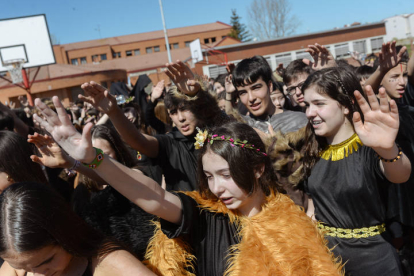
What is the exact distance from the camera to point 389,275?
1959mm

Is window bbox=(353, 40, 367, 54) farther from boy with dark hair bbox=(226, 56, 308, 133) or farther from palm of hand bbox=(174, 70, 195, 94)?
palm of hand bbox=(174, 70, 195, 94)

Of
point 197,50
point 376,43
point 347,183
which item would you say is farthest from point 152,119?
point 376,43

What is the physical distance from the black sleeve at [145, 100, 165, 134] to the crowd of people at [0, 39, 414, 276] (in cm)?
177

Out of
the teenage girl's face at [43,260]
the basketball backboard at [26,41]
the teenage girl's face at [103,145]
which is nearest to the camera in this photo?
the teenage girl's face at [43,260]

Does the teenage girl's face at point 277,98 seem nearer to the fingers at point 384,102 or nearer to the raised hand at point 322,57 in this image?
the raised hand at point 322,57

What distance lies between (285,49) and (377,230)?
3000 cm

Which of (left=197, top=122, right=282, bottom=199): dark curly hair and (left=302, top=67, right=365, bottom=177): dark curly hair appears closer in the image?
(left=197, top=122, right=282, bottom=199): dark curly hair

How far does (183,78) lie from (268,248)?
1575 millimetres

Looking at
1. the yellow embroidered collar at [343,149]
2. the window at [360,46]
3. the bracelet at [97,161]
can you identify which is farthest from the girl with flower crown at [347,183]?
the window at [360,46]

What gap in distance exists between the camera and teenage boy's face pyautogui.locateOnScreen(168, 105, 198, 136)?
2873 mm

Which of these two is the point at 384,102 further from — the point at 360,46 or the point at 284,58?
the point at 360,46

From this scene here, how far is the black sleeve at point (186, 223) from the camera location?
70.3 inches

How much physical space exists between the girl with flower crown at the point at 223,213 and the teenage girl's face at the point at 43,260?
38 cm

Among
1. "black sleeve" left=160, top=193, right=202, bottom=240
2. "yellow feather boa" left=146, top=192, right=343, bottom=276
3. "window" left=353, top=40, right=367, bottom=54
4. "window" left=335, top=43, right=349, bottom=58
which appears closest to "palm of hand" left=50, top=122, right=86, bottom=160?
"black sleeve" left=160, top=193, right=202, bottom=240
